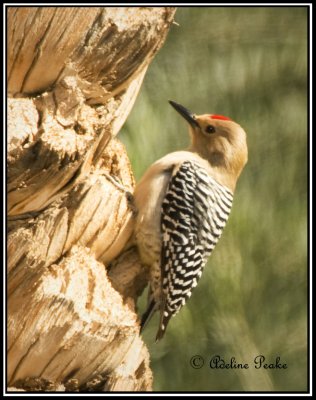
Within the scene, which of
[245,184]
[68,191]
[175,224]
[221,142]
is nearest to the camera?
[68,191]

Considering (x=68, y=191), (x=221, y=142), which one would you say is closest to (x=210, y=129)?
(x=221, y=142)

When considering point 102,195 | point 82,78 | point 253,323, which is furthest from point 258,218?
point 82,78

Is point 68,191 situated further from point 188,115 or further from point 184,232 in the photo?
point 188,115

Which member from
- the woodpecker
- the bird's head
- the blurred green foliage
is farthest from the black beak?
the blurred green foliage

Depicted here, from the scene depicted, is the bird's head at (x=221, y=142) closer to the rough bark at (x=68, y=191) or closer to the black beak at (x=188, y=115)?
the black beak at (x=188, y=115)

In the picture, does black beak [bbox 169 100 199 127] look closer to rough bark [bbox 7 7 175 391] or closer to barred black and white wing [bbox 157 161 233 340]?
barred black and white wing [bbox 157 161 233 340]

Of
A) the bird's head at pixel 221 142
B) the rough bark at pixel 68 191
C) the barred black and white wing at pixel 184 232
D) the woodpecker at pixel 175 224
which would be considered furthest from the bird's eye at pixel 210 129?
the rough bark at pixel 68 191

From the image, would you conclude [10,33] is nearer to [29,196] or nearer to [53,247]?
[29,196]
